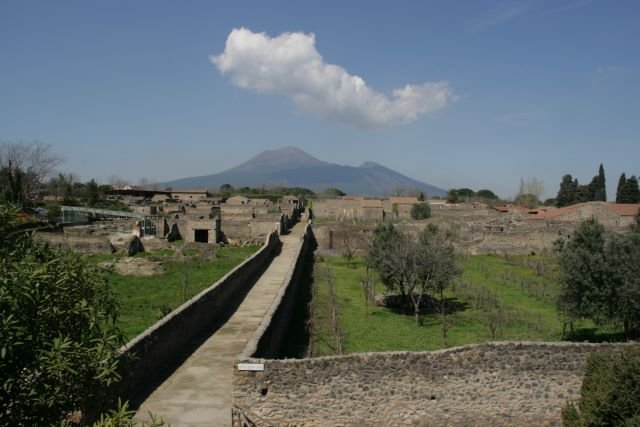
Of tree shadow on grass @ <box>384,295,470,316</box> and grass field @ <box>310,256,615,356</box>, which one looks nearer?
grass field @ <box>310,256,615,356</box>

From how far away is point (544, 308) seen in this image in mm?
25094

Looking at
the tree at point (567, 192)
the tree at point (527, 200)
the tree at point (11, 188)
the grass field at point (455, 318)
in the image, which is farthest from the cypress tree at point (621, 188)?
the tree at point (11, 188)

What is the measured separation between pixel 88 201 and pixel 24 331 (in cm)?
7360

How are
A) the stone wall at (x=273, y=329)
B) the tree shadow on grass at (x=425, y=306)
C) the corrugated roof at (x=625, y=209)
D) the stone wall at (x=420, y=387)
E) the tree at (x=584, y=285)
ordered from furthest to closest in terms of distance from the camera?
the corrugated roof at (x=625, y=209)
the tree shadow on grass at (x=425, y=306)
the tree at (x=584, y=285)
the stone wall at (x=273, y=329)
the stone wall at (x=420, y=387)

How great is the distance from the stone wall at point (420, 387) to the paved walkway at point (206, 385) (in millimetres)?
743

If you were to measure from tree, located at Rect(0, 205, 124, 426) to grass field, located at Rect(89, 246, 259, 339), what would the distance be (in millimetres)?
7190

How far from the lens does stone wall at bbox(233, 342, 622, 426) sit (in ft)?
34.0

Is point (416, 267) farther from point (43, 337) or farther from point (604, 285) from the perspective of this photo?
point (43, 337)

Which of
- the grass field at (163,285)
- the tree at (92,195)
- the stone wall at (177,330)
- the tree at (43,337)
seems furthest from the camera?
the tree at (92,195)

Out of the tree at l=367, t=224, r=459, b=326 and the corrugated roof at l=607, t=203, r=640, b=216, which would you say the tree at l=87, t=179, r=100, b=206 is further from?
the corrugated roof at l=607, t=203, r=640, b=216

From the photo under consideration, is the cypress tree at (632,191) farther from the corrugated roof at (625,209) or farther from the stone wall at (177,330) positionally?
the stone wall at (177,330)

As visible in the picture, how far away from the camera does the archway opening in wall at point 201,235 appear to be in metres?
42.7

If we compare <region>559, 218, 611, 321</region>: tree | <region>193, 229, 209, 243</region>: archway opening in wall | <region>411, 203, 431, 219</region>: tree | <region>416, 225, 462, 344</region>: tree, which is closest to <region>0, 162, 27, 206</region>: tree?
<region>193, 229, 209, 243</region>: archway opening in wall

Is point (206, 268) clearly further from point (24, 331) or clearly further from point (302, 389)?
point (24, 331)
